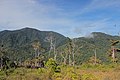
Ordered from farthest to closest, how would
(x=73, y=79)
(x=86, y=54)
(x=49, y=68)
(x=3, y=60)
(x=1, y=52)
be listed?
(x=86, y=54) < (x=3, y=60) < (x=1, y=52) < (x=49, y=68) < (x=73, y=79)

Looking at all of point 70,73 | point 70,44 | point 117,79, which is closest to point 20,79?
point 70,73

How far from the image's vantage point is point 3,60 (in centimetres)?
6312

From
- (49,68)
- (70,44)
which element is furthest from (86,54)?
(49,68)

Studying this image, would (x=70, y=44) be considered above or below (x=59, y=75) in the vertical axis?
above

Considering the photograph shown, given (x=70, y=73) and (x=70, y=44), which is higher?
(x=70, y=44)

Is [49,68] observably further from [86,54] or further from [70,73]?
[86,54]

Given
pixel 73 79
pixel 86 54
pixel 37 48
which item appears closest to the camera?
pixel 73 79

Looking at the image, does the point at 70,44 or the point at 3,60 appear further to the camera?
the point at 3,60

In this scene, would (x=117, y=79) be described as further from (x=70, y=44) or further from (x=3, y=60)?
(x=3, y=60)

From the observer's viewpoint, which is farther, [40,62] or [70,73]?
[40,62]

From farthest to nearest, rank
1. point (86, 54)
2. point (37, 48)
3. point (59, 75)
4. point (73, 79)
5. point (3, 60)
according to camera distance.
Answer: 1. point (86, 54)
2. point (37, 48)
3. point (3, 60)
4. point (59, 75)
5. point (73, 79)

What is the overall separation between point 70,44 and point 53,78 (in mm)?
42771

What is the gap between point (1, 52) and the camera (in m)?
58.0

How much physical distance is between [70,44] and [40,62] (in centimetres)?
1781
